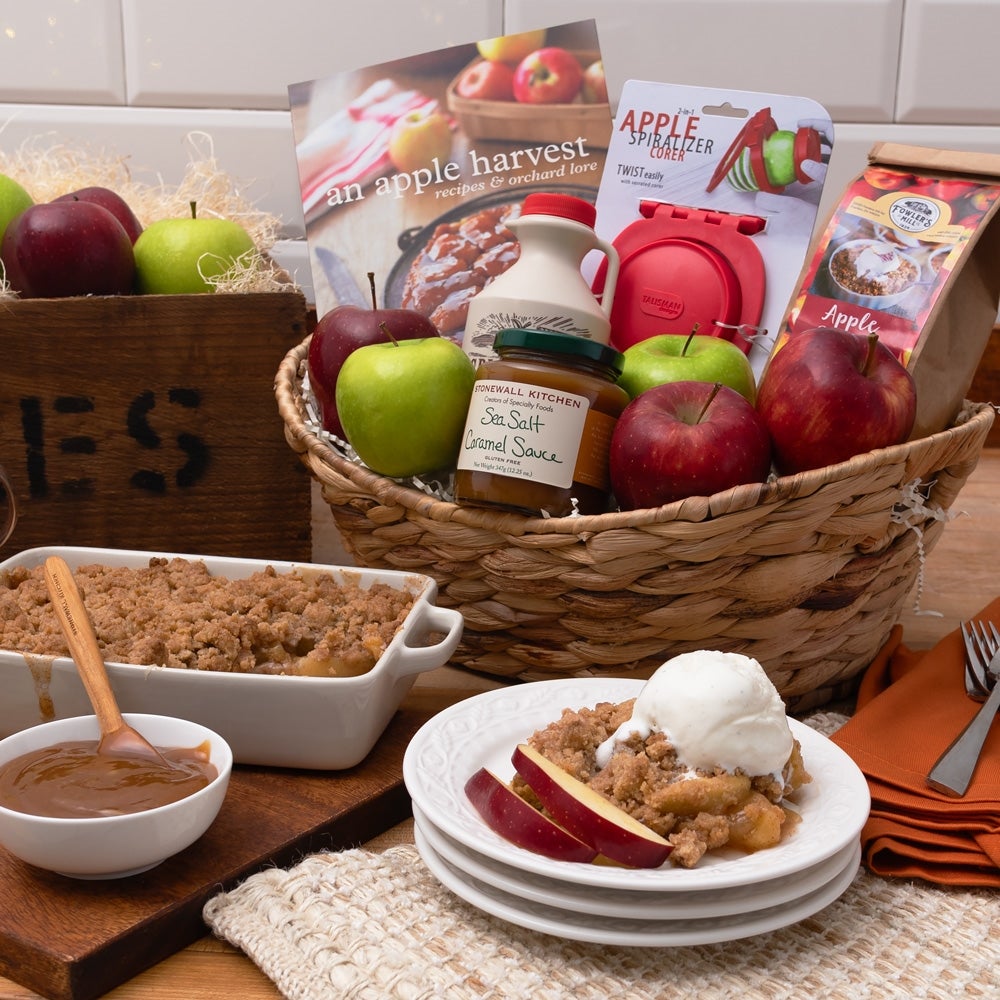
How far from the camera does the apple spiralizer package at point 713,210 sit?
1091 millimetres

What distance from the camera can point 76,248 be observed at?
1.06 m

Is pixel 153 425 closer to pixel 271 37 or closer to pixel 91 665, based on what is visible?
pixel 91 665

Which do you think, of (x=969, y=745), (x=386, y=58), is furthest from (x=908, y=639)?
(x=386, y=58)

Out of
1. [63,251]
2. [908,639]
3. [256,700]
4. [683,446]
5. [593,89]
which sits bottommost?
[908,639]

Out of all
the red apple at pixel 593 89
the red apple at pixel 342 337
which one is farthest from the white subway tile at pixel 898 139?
the red apple at pixel 342 337

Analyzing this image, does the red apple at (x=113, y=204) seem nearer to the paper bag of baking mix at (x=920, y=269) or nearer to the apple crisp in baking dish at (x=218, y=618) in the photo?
the apple crisp in baking dish at (x=218, y=618)

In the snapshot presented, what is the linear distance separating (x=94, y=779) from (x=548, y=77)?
88 centimetres

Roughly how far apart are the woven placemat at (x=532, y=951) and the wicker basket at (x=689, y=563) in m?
0.24

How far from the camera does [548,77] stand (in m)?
1.22

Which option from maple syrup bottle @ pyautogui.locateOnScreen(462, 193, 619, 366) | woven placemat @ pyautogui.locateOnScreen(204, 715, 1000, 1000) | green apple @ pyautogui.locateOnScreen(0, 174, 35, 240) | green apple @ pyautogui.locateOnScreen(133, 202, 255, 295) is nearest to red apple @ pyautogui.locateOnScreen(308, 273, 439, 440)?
maple syrup bottle @ pyautogui.locateOnScreen(462, 193, 619, 366)

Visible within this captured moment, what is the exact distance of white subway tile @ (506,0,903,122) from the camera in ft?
5.95

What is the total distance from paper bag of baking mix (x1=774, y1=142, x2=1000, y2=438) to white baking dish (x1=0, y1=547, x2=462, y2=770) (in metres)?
0.48

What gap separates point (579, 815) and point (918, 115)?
161cm

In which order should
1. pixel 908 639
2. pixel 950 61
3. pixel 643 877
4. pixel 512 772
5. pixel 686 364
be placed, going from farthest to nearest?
pixel 950 61, pixel 908 639, pixel 686 364, pixel 512 772, pixel 643 877
